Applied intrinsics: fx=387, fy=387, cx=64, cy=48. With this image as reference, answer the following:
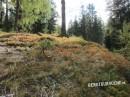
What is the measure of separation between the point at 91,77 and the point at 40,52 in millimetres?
1979

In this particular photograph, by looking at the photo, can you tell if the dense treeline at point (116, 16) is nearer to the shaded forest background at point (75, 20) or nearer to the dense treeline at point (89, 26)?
the shaded forest background at point (75, 20)

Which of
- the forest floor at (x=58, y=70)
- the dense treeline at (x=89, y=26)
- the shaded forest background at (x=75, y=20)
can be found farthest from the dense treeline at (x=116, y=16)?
the forest floor at (x=58, y=70)

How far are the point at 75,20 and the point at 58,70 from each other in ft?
215

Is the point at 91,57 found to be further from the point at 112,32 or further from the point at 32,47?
the point at 112,32

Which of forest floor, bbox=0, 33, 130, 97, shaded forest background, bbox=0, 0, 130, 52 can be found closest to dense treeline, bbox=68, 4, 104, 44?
shaded forest background, bbox=0, 0, 130, 52

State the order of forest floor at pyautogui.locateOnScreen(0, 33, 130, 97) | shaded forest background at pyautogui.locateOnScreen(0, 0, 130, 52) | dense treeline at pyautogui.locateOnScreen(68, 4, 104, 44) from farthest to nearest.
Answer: dense treeline at pyautogui.locateOnScreen(68, 4, 104, 44) → shaded forest background at pyautogui.locateOnScreen(0, 0, 130, 52) → forest floor at pyautogui.locateOnScreen(0, 33, 130, 97)

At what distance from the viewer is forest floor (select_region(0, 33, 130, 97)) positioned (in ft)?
30.0

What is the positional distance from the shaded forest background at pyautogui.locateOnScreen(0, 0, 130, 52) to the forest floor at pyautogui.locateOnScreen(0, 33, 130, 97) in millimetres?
4343

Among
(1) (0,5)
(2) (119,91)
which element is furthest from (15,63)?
(1) (0,5)

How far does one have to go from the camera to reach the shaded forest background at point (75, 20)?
2556 cm

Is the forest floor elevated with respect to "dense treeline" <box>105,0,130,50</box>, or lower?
lower

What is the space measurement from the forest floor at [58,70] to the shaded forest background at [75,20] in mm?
4343

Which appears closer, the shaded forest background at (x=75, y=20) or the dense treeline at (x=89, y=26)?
the shaded forest background at (x=75, y=20)

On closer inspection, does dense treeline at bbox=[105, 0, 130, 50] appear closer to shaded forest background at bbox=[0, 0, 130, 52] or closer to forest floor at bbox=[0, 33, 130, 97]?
shaded forest background at bbox=[0, 0, 130, 52]
